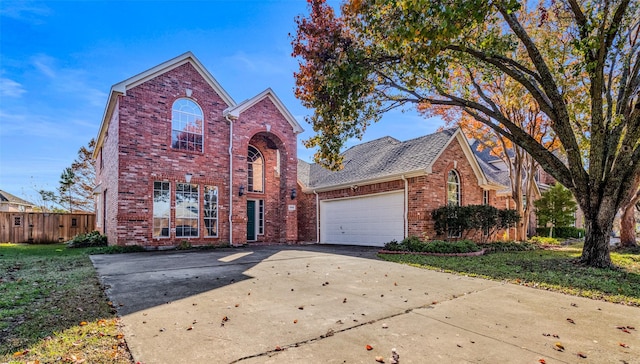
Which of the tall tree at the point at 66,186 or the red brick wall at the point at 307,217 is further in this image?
the tall tree at the point at 66,186

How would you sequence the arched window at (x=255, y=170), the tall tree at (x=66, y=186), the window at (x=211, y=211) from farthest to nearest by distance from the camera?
the tall tree at (x=66, y=186), the arched window at (x=255, y=170), the window at (x=211, y=211)

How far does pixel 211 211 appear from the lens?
46.4 ft

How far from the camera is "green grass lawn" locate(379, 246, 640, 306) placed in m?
5.69

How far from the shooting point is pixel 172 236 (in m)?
13.1

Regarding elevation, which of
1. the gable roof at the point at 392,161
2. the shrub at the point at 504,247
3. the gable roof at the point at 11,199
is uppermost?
the gable roof at the point at 392,161

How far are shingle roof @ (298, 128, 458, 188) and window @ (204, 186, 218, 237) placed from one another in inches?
231

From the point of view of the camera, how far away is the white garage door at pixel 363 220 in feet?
47.0

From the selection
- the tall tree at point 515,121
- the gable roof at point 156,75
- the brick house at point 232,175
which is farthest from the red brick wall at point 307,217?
the tall tree at point 515,121

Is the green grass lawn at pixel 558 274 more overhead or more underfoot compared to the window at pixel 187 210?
more underfoot

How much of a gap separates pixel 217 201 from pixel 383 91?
8.29 m

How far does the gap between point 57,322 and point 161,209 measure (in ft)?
32.3

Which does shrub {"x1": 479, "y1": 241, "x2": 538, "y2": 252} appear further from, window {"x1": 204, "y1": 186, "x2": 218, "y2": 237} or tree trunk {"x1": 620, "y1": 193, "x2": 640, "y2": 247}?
window {"x1": 204, "y1": 186, "x2": 218, "y2": 237}

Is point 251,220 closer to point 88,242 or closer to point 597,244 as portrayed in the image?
point 88,242

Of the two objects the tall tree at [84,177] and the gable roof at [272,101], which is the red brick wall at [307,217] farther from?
the tall tree at [84,177]
